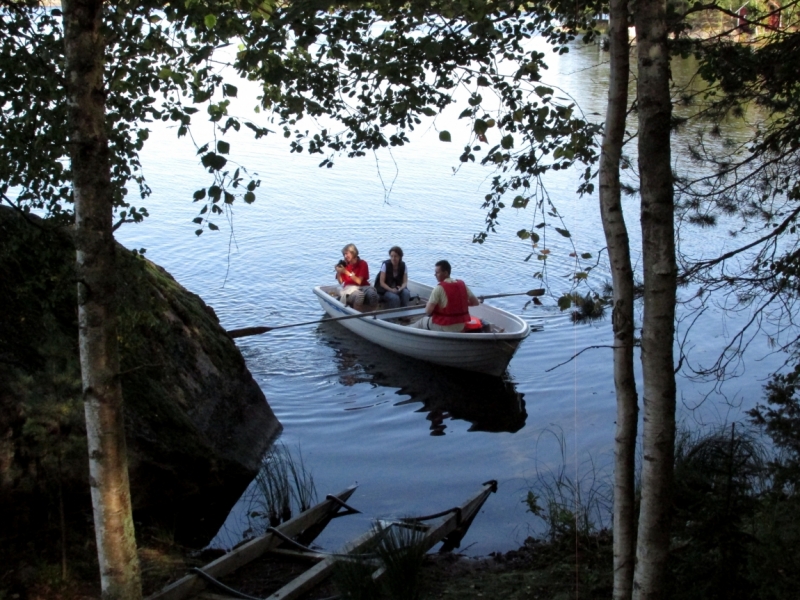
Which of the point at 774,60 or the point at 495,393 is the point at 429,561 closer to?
the point at 774,60

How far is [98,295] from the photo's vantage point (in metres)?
3.79

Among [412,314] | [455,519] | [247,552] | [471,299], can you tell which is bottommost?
[455,519]

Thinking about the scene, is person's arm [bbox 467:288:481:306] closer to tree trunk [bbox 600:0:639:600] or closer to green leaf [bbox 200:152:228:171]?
tree trunk [bbox 600:0:639:600]

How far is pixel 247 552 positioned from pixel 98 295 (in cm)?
322

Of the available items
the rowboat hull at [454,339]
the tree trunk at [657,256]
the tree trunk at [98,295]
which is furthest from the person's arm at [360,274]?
the tree trunk at [657,256]

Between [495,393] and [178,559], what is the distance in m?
6.52

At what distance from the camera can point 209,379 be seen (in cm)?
870

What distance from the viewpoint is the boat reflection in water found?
37.3 ft

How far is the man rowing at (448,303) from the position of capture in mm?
12117

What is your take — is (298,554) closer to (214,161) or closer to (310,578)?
(310,578)

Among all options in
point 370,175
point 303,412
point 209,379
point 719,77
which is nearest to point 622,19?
point 719,77

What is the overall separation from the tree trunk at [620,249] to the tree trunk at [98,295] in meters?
2.14

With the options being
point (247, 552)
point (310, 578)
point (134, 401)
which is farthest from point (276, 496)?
point (310, 578)

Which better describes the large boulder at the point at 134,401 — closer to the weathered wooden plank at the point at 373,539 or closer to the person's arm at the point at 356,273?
the weathered wooden plank at the point at 373,539
